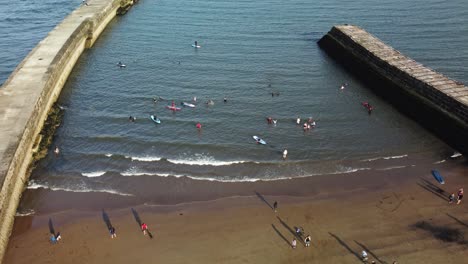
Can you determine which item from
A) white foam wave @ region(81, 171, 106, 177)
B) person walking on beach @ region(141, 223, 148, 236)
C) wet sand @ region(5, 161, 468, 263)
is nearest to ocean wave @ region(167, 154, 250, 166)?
wet sand @ region(5, 161, 468, 263)

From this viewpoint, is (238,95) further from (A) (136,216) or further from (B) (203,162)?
(A) (136,216)

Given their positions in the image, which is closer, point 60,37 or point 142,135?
point 142,135

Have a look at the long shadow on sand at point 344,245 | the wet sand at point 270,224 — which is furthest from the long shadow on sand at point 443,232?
the long shadow on sand at point 344,245

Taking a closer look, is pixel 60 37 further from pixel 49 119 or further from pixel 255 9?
pixel 255 9

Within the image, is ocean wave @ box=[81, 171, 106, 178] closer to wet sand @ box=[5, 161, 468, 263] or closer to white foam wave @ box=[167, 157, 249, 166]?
wet sand @ box=[5, 161, 468, 263]

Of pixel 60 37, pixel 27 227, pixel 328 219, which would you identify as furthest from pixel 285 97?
pixel 60 37

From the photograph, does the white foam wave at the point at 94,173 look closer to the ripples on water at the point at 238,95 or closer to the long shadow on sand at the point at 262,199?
the ripples on water at the point at 238,95

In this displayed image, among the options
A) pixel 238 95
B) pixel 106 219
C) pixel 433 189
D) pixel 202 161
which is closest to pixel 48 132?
pixel 106 219
